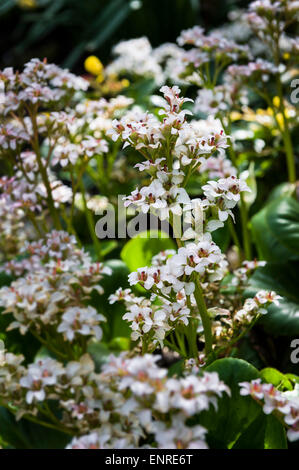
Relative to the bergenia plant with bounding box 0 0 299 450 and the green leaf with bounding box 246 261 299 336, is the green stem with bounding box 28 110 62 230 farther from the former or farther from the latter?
the green leaf with bounding box 246 261 299 336

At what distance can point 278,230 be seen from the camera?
1225mm

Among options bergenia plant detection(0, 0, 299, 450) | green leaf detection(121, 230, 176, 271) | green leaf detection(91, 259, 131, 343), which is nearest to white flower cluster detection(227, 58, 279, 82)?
bergenia plant detection(0, 0, 299, 450)

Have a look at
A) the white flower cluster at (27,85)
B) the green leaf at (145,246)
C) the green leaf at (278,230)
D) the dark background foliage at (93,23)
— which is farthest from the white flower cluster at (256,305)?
the dark background foliage at (93,23)

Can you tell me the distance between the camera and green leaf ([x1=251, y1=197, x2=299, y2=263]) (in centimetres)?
122

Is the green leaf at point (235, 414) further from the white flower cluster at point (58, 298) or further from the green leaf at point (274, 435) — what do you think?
the white flower cluster at point (58, 298)

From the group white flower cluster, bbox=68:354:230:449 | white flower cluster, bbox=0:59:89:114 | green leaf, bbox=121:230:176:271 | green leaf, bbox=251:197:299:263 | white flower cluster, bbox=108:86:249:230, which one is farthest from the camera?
green leaf, bbox=121:230:176:271

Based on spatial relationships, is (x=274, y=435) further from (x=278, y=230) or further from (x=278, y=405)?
(x=278, y=230)

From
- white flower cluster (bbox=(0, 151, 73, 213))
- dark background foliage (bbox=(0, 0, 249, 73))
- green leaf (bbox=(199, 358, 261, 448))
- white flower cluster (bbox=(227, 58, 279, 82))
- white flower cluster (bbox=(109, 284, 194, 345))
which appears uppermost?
dark background foliage (bbox=(0, 0, 249, 73))

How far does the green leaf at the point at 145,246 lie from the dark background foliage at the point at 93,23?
4.66 feet

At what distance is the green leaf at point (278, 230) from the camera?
4.00 ft

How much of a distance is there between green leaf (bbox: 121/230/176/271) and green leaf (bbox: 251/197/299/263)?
0.23 meters

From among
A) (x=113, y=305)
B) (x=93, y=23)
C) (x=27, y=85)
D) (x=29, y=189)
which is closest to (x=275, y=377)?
(x=113, y=305)

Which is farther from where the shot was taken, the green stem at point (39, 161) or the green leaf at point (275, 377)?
the green stem at point (39, 161)

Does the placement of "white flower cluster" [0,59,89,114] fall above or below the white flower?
above
